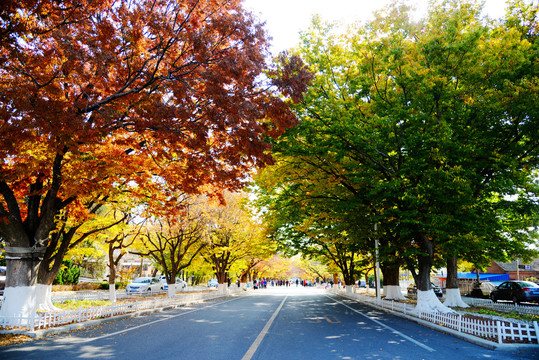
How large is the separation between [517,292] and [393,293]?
848 centimetres

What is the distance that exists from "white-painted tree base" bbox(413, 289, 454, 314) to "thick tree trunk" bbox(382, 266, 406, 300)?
10.2 metres

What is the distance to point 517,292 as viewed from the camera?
23641 millimetres

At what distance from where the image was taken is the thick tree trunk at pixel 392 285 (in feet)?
80.2

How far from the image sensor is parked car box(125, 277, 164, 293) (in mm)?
32812

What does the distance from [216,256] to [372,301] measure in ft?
53.2

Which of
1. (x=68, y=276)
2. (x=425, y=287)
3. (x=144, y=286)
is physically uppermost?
(x=425, y=287)

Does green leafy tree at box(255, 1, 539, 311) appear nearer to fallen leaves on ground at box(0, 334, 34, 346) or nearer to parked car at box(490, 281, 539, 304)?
fallen leaves on ground at box(0, 334, 34, 346)

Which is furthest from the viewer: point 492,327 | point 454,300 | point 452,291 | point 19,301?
point 452,291

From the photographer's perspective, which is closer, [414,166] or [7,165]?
[7,165]

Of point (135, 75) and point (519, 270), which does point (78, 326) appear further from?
point (519, 270)

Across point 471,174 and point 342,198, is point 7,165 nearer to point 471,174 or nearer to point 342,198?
point 342,198

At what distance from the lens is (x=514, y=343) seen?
319 inches

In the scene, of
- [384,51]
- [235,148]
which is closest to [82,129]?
[235,148]

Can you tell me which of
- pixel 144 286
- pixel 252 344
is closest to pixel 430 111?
pixel 252 344
